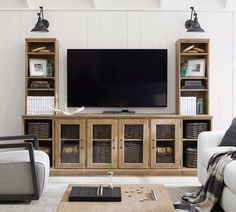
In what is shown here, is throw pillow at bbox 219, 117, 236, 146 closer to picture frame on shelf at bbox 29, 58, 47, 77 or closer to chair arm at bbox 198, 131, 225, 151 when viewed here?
chair arm at bbox 198, 131, 225, 151

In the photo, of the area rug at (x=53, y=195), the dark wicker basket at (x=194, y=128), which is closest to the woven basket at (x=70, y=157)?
the area rug at (x=53, y=195)

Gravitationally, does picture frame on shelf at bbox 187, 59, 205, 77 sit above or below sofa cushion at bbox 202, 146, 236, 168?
above

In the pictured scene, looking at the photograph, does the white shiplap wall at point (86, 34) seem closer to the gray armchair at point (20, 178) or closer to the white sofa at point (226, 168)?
the white sofa at point (226, 168)

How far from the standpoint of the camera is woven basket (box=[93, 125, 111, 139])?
Answer: 5.28m

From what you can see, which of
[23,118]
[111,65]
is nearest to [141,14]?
[111,65]

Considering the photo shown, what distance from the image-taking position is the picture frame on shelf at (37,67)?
215 inches

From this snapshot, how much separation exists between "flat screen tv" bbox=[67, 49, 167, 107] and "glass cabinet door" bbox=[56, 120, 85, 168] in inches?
18.0

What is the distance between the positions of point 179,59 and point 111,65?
0.95 meters

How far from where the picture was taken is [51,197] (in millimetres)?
4066

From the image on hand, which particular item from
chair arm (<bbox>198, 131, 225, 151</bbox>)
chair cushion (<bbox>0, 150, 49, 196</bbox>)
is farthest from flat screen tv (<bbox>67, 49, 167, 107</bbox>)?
chair cushion (<bbox>0, 150, 49, 196</bbox>)

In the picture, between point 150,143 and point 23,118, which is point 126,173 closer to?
point 150,143

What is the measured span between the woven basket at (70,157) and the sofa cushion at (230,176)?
242 cm

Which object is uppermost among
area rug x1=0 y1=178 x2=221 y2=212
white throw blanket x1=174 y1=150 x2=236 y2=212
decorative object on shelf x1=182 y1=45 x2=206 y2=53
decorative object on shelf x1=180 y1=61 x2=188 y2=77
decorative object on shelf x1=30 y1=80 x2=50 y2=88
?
decorative object on shelf x1=182 y1=45 x2=206 y2=53

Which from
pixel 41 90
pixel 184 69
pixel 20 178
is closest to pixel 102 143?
pixel 41 90
